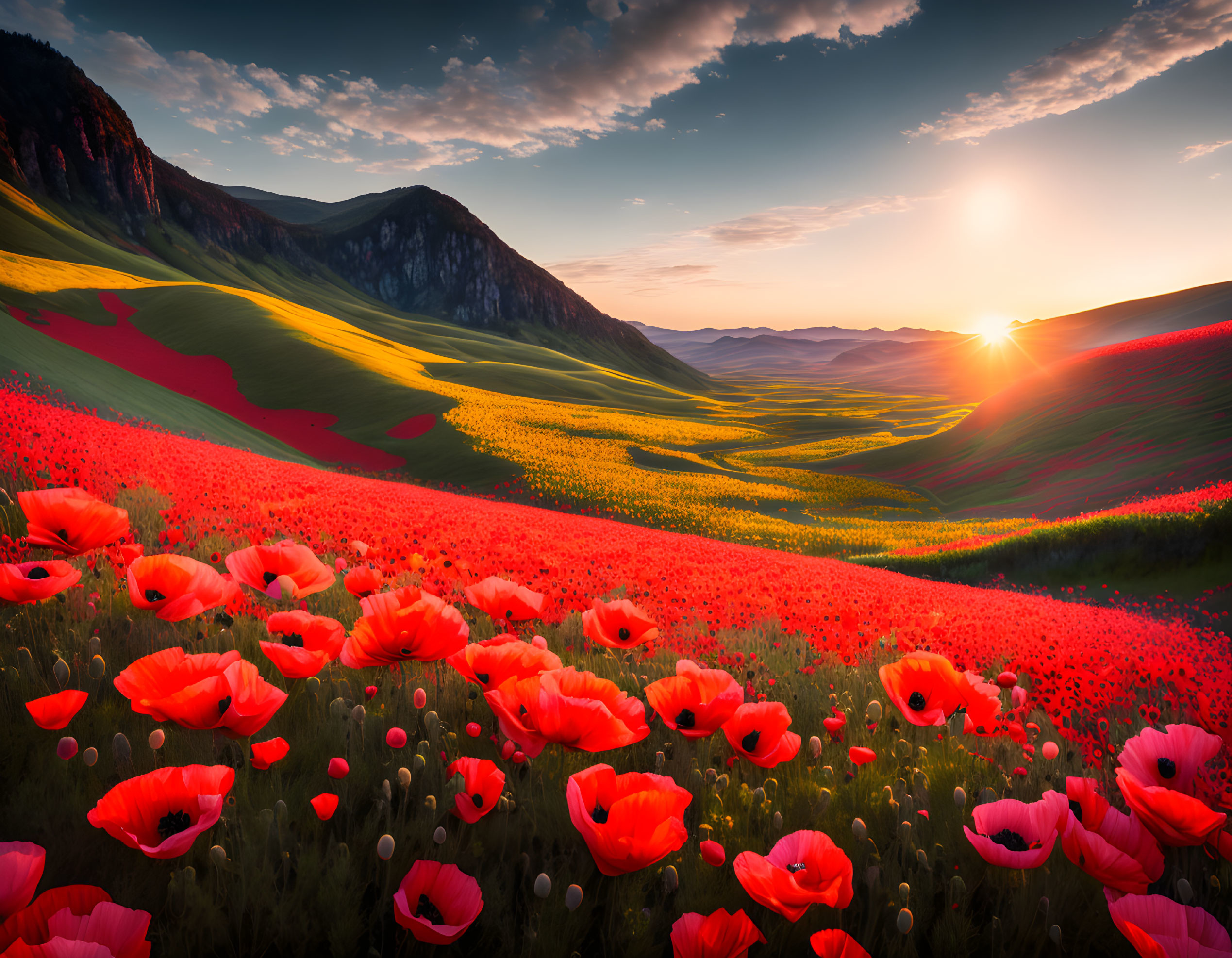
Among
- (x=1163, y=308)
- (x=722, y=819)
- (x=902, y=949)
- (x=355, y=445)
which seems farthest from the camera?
(x=1163, y=308)

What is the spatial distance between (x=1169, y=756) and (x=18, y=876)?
3092 millimetres

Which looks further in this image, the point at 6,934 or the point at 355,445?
the point at 355,445

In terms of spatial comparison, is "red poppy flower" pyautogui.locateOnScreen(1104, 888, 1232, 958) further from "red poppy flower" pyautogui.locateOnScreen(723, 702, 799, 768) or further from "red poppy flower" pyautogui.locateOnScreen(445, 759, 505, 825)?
"red poppy flower" pyautogui.locateOnScreen(445, 759, 505, 825)

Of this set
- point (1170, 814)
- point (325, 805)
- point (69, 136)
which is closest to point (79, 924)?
point (325, 805)

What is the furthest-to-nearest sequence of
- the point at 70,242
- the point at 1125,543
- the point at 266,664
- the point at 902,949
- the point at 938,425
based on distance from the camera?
1. the point at 938,425
2. the point at 70,242
3. the point at 1125,543
4. the point at 266,664
5. the point at 902,949

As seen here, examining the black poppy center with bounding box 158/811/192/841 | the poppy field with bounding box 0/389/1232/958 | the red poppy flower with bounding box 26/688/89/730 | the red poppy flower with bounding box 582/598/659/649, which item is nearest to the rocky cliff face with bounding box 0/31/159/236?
the poppy field with bounding box 0/389/1232/958

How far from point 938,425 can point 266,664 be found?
92.1 meters

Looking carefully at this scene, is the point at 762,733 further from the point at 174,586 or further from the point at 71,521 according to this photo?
the point at 71,521

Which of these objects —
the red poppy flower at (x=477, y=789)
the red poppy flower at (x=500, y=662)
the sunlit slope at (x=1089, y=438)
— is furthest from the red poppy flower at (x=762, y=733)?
the sunlit slope at (x=1089, y=438)

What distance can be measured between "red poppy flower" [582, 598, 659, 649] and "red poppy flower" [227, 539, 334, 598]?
1188 mm

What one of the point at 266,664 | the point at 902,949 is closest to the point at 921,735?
the point at 902,949

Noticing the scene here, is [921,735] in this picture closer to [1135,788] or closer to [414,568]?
[1135,788]

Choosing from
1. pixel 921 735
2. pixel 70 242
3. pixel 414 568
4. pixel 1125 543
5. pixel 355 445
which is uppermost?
pixel 70 242

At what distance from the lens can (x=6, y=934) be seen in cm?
104
